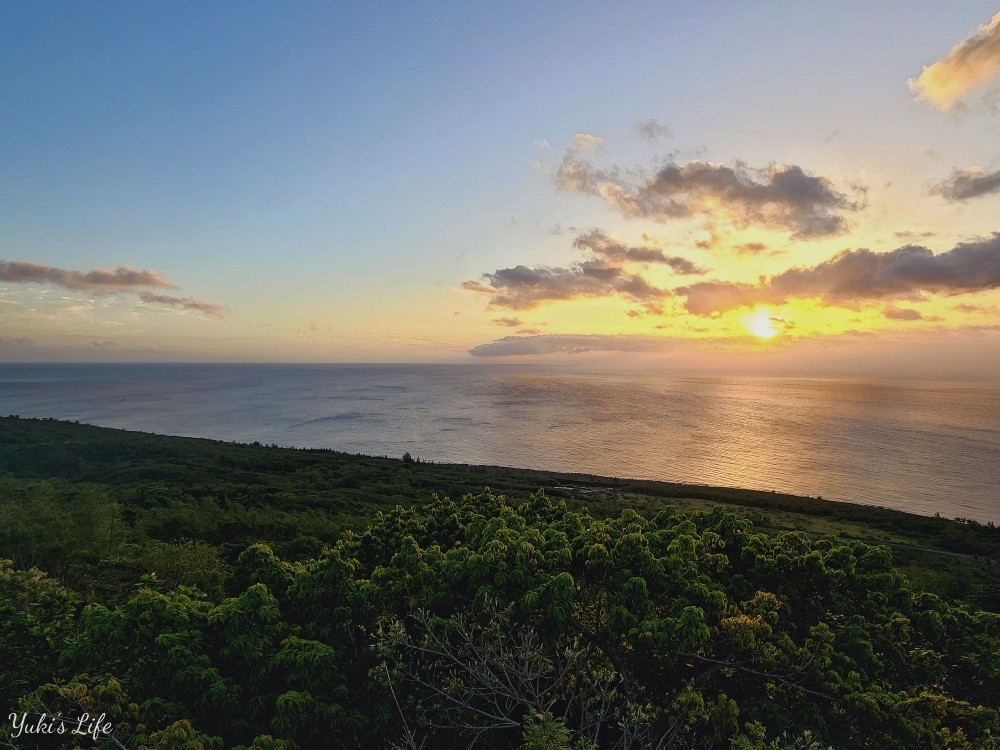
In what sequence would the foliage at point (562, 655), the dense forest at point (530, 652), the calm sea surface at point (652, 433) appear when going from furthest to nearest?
the calm sea surface at point (652, 433), the foliage at point (562, 655), the dense forest at point (530, 652)

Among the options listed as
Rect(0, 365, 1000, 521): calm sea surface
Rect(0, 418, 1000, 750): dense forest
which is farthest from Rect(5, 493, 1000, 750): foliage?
Rect(0, 365, 1000, 521): calm sea surface

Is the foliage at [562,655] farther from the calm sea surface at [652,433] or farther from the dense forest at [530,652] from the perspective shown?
the calm sea surface at [652,433]

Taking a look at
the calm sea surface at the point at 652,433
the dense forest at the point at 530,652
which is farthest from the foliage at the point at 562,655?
the calm sea surface at the point at 652,433

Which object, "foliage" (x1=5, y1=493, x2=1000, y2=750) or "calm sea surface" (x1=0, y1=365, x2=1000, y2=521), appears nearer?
"foliage" (x1=5, y1=493, x2=1000, y2=750)

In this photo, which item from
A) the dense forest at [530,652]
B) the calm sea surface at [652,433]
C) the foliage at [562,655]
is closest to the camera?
the dense forest at [530,652]

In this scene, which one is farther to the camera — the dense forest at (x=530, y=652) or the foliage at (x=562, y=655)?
the foliage at (x=562, y=655)

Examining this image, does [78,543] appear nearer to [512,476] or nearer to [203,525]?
[203,525]

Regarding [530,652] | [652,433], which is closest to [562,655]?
[530,652]

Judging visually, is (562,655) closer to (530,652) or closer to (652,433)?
(530,652)

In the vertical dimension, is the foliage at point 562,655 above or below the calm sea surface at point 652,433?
above

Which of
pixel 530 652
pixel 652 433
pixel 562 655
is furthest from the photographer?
pixel 652 433

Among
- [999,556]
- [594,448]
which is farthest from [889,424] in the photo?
[999,556]

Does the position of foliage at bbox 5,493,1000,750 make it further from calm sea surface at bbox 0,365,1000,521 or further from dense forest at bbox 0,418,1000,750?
calm sea surface at bbox 0,365,1000,521
